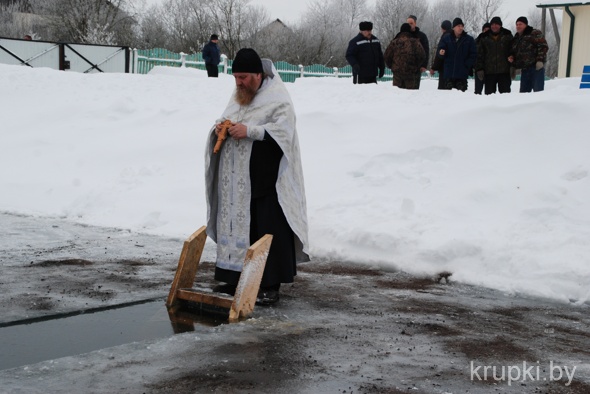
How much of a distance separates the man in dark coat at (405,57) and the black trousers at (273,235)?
8387 millimetres

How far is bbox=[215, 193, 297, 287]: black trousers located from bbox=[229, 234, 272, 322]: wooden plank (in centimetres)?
22

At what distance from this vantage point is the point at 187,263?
223 inches

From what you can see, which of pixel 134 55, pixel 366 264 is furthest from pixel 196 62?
pixel 366 264

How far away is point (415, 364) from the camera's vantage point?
4398 millimetres

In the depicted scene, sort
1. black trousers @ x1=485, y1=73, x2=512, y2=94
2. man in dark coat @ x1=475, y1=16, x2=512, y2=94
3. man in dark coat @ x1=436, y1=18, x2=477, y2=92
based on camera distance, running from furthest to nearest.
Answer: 1. man in dark coat @ x1=436, y1=18, x2=477, y2=92
2. black trousers @ x1=485, y1=73, x2=512, y2=94
3. man in dark coat @ x1=475, y1=16, x2=512, y2=94

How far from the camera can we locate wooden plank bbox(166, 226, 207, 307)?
561 centimetres

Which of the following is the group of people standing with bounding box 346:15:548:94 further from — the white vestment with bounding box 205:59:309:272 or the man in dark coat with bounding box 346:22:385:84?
the white vestment with bounding box 205:59:309:272

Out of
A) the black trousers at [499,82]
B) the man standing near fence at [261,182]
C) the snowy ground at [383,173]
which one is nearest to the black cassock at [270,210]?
the man standing near fence at [261,182]

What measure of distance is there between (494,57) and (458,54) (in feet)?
2.16

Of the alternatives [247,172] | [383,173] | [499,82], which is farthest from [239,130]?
[499,82]

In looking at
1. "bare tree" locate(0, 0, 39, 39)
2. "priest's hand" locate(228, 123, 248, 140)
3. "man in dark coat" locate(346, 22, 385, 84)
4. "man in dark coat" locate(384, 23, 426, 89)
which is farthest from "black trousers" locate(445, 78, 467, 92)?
"bare tree" locate(0, 0, 39, 39)

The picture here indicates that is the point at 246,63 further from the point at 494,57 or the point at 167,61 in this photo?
the point at 167,61

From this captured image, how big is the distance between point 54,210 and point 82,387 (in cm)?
609

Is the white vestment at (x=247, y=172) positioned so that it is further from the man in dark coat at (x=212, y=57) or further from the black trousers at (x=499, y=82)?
the man in dark coat at (x=212, y=57)
